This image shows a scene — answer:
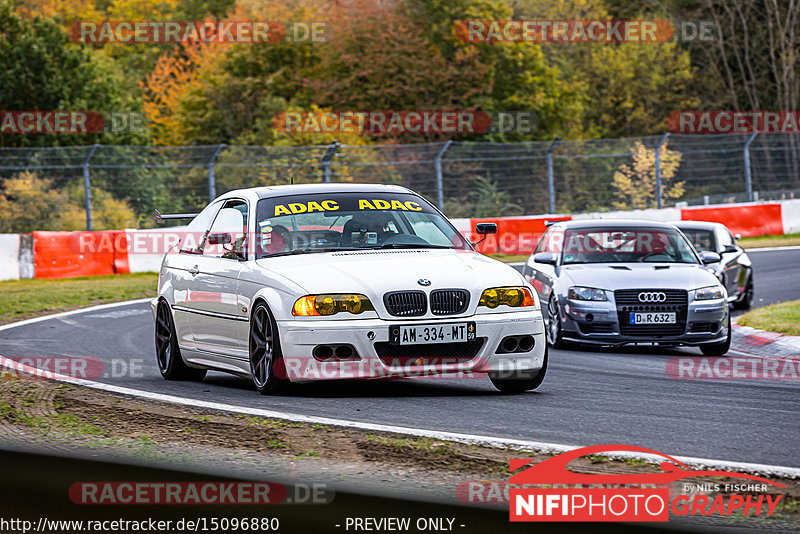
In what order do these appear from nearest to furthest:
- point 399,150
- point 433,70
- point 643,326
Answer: point 643,326 → point 399,150 → point 433,70

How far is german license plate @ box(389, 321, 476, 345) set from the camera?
8.10 metres

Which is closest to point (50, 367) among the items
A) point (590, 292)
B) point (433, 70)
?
point (590, 292)

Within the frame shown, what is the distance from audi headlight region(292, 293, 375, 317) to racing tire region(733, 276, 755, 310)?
1094cm

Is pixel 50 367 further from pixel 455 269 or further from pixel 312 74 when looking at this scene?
pixel 312 74

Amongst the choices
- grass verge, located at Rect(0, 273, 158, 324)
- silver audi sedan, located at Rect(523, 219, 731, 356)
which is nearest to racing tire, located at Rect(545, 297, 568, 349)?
silver audi sedan, located at Rect(523, 219, 731, 356)

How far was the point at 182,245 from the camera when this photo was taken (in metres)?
10.5

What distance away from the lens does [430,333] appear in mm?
8141

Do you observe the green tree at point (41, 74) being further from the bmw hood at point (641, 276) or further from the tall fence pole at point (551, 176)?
the bmw hood at point (641, 276)

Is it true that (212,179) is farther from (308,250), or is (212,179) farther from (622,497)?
(622,497)

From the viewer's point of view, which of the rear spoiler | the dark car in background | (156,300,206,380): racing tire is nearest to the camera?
(156,300,206,380): racing tire

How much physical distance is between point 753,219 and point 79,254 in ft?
57.1

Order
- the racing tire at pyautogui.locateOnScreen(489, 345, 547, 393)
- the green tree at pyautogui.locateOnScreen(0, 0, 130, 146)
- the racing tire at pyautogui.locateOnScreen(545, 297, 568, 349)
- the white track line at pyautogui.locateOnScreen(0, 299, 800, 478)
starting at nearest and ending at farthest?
the white track line at pyautogui.locateOnScreen(0, 299, 800, 478) → the racing tire at pyautogui.locateOnScreen(489, 345, 547, 393) → the racing tire at pyautogui.locateOnScreen(545, 297, 568, 349) → the green tree at pyautogui.locateOnScreen(0, 0, 130, 146)

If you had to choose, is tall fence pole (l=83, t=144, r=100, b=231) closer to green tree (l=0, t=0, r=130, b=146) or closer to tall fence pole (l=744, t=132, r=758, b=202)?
tall fence pole (l=744, t=132, r=758, b=202)

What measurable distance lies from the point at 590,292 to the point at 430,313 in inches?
191
